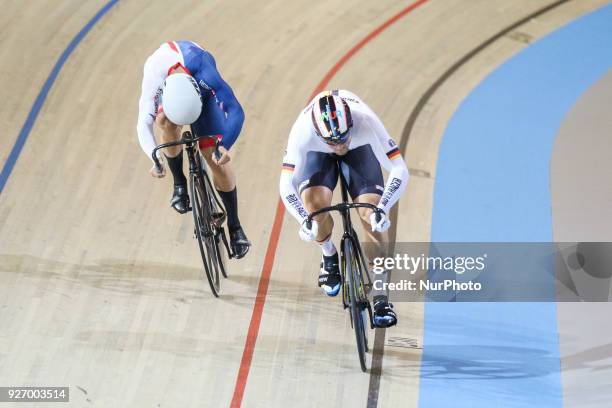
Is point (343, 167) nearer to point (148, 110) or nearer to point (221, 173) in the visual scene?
point (221, 173)

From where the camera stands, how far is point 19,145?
7.06 meters

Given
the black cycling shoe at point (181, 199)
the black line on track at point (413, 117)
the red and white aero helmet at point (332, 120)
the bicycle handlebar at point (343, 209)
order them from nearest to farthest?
1. the bicycle handlebar at point (343, 209)
2. the red and white aero helmet at point (332, 120)
3. the black line on track at point (413, 117)
4. the black cycling shoe at point (181, 199)

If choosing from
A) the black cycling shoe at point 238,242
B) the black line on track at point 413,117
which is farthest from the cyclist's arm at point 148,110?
the black line on track at point 413,117

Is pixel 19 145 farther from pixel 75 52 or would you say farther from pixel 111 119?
pixel 75 52

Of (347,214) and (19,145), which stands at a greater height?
(19,145)

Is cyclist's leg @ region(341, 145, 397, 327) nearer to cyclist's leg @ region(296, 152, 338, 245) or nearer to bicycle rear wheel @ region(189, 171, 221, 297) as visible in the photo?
cyclist's leg @ region(296, 152, 338, 245)

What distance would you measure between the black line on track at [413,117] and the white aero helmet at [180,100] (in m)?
1.68

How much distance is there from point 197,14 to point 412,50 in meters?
1.80

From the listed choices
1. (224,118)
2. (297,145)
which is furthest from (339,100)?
(224,118)

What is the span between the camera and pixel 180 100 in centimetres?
513

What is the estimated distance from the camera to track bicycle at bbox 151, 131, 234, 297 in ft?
18.0

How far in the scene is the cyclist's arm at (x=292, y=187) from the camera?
16.8 feet

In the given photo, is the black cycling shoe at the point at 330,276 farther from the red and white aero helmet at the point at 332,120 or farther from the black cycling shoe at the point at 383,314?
the red and white aero helmet at the point at 332,120

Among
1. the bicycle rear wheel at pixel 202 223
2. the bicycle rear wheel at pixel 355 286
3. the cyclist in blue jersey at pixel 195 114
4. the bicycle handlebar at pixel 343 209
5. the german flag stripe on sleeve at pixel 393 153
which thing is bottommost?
the bicycle rear wheel at pixel 355 286
